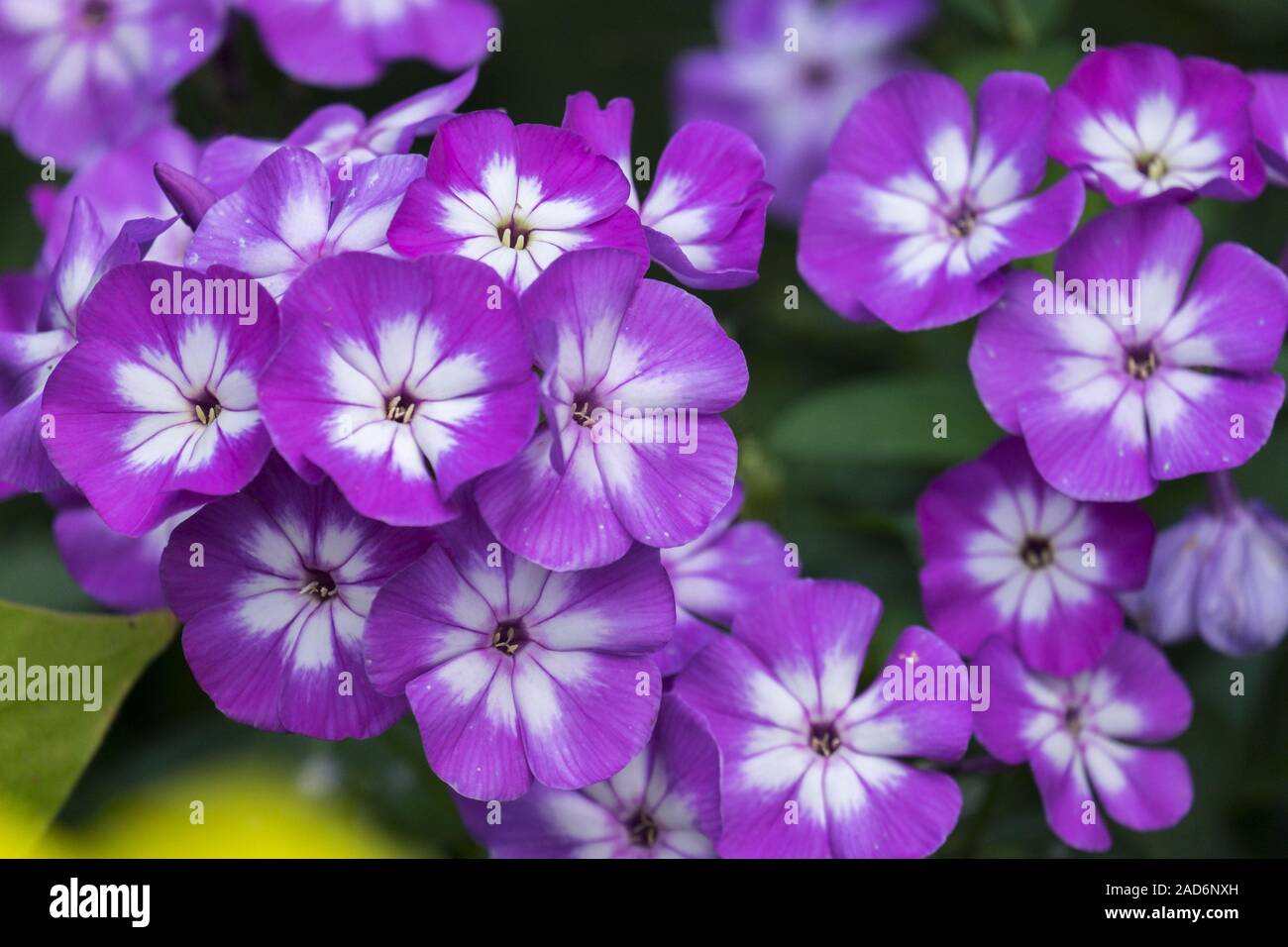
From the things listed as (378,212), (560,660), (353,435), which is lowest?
(560,660)

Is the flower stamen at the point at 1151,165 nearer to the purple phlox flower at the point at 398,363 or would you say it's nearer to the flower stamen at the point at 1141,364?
the flower stamen at the point at 1141,364

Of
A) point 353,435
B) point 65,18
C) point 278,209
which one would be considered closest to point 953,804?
point 353,435

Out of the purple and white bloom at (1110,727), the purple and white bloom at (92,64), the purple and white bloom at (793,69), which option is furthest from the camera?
the purple and white bloom at (793,69)

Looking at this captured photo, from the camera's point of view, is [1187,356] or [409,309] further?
[1187,356]

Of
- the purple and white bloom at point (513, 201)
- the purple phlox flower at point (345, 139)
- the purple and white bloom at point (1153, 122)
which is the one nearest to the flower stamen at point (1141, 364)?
the purple and white bloom at point (1153, 122)

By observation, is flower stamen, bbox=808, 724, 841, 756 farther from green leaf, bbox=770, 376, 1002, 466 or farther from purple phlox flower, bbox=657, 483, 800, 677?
green leaf, bbox=770, 376, 1002, 466

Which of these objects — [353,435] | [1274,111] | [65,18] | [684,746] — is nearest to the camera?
[353,435]
